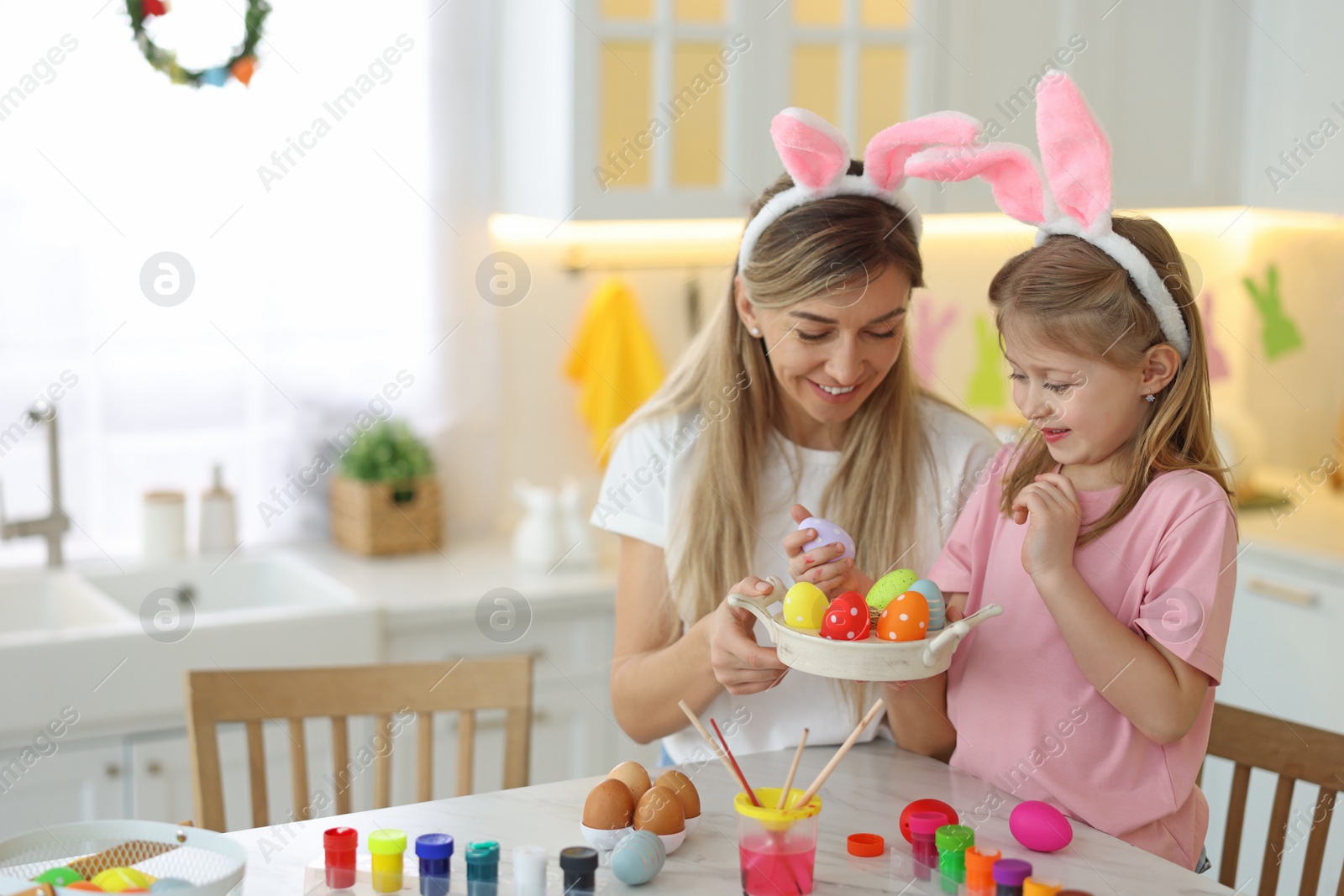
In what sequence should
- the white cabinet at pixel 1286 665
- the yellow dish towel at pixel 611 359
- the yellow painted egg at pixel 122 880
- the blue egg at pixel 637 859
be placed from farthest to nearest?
the yellow dish towel at pixel 611 359, the white cabinet at pixel 1286 665, the blue egg at pixel 637 859, the yellow painted egg at pixel 122 880

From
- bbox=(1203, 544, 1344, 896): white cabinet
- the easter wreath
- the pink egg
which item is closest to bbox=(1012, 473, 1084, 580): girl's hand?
the pink egg

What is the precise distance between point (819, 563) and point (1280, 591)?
1554 millimetres

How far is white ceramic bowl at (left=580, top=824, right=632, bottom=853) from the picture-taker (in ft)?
4.01

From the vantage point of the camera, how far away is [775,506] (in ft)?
5.46

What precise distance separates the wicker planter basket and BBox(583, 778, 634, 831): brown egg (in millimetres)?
1516

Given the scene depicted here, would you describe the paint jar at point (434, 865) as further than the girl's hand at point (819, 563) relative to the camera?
No

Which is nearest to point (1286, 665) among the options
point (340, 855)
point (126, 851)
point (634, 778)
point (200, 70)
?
point (634, 778)

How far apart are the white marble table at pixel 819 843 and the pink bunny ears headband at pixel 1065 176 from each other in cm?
50

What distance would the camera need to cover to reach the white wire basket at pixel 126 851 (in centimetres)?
108

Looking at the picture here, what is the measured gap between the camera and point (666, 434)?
66.5 inches

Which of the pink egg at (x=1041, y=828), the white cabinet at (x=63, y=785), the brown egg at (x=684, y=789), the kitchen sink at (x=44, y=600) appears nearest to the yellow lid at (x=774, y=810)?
the brown egg at (x=684, y=789)

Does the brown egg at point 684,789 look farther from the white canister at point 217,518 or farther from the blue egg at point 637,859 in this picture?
the white canister at point 217,518

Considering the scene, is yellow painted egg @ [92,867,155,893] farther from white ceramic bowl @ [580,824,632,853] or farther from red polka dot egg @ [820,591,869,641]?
red polka dot egg @ [820,591,869,641]

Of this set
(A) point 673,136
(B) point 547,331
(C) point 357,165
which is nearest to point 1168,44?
(A) point 673,136
